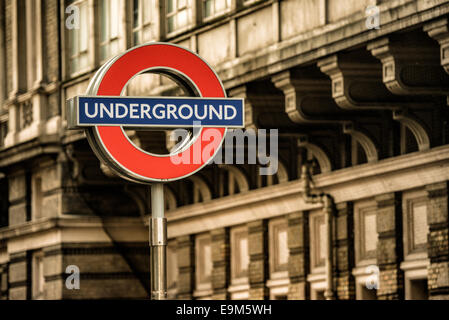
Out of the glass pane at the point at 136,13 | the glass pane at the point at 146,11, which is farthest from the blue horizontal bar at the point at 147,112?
the glass pane at the point at 136,13

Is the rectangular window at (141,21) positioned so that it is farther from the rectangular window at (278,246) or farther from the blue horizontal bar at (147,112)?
the blue horizontal bar at (147,112)

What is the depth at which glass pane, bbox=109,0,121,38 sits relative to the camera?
20.7 m

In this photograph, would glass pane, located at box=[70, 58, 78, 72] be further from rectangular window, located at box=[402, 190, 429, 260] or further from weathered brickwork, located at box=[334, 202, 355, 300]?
rectangular window, located at box=[402, 190, 429, 260]

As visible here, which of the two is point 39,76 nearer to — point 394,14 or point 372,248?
point 372,248

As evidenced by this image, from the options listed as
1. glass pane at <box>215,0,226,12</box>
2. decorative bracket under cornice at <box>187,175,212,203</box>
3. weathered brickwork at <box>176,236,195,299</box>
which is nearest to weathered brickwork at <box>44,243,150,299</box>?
weathered brickwork at <box>176,236,195,299</box>

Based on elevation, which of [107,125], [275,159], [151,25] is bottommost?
[107,125]

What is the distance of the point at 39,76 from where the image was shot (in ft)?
74.4

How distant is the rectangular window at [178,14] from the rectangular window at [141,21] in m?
0.52

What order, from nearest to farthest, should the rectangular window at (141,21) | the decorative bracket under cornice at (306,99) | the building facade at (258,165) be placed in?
1. the building facade at (258,165)
2. the decorative bracket under cornice at (306,99)
3. the rectangular window at (141,21)

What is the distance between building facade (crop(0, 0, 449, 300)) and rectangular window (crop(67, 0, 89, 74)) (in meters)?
0.03

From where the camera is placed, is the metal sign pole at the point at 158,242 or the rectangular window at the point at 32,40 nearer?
the metal sign pole at the point at 158,242

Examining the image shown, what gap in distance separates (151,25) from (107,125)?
1266 cm

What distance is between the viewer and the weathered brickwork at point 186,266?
21.0m

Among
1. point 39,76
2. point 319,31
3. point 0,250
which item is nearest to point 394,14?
point 319,31
